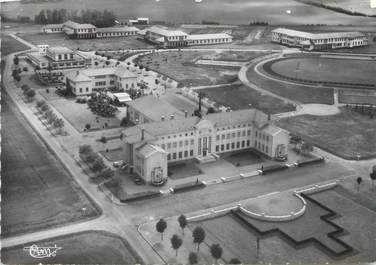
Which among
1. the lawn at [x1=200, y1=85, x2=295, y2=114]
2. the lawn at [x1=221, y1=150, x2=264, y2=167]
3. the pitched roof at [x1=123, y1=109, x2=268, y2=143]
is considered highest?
the pitched roof at [x1=123, y1=109, x2=268, y2=143]

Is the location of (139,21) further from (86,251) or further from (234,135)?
(86,251)

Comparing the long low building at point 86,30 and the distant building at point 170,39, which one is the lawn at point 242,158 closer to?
Result: the distant building at point 170,39

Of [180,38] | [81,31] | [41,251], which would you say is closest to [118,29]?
[81,31]

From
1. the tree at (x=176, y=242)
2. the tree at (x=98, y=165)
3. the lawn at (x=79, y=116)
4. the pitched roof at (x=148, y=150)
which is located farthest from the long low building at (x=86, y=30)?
the tree at (x=176, y=242)

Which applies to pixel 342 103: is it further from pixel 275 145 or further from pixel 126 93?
pixel 126 93

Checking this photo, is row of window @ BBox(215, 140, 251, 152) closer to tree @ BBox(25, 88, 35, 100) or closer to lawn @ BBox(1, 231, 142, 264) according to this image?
lawn @ BBox(1, 231, 142, 264)

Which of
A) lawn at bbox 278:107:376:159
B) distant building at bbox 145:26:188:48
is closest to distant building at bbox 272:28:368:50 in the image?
distant building at bbox 145:26:188:48
